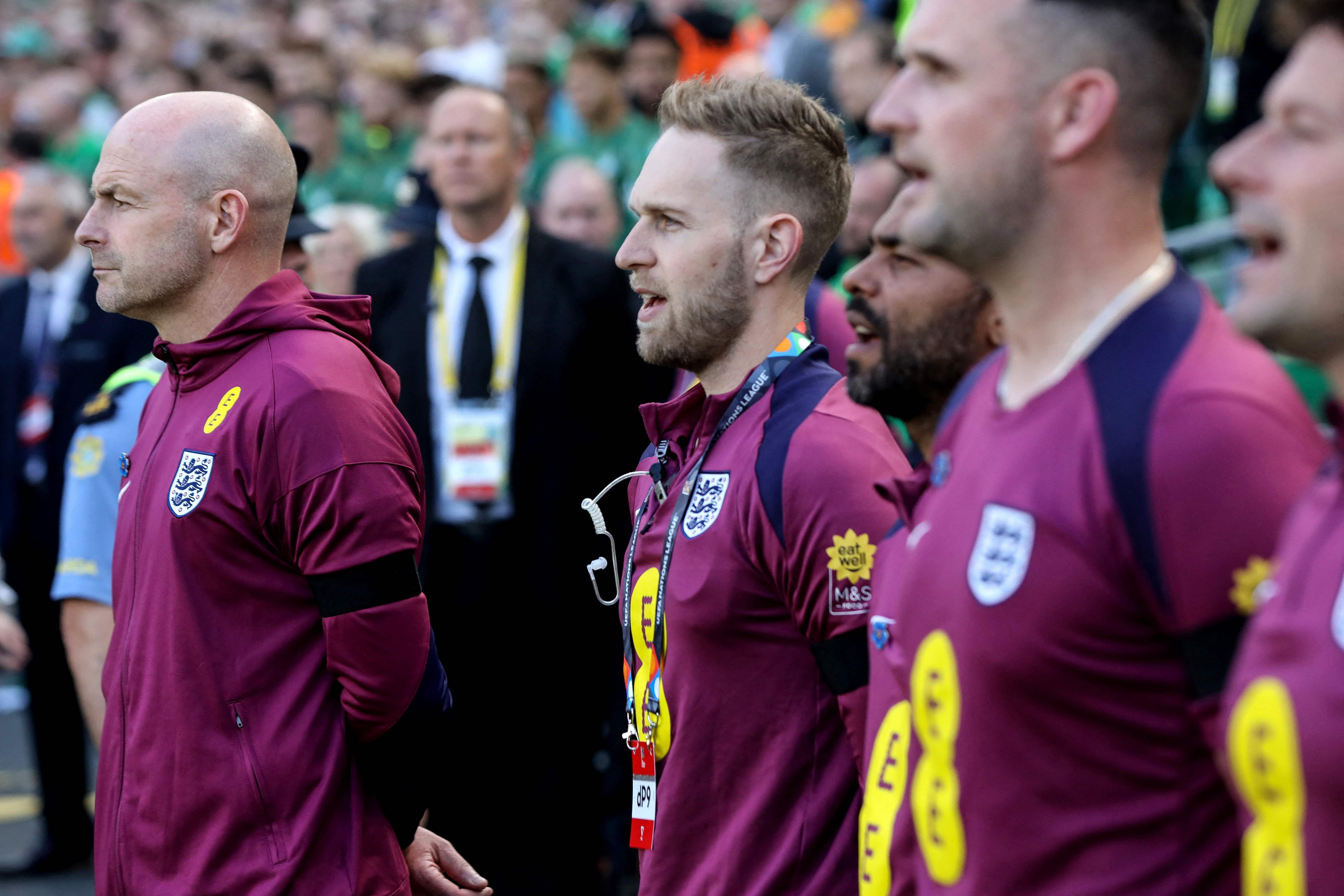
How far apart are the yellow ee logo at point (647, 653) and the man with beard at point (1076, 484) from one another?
81 centimetres

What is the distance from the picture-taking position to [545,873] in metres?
5.62

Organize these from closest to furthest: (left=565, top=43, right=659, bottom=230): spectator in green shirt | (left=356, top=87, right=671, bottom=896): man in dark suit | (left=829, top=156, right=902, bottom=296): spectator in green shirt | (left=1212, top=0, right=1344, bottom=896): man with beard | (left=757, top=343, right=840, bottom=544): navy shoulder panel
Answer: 1. (left=1212, top=0, right=1344, bottom=896): man with beard
2. (left=757, top=343, right=840, bottom=544): navy shoulder panel
3. (left=829, top=156, right=902, bottom=296): spectator in green shirt
4. (left=356, top=87, right=671, bottom=896): man in dark suit
5. (left=565, top=43, right=659, bottom=230): spectator in green shirt

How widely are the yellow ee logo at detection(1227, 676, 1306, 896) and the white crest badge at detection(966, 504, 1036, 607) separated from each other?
30 centimetres

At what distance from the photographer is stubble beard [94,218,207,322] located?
3.25 metres

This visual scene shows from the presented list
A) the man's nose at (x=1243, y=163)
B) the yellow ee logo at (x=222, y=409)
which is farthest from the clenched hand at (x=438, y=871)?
the man's nose at (x=1243, y=163)

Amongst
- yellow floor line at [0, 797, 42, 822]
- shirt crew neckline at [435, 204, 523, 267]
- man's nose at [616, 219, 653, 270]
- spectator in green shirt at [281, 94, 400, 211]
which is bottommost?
yellow floor line at [0, 797, 42, 822]

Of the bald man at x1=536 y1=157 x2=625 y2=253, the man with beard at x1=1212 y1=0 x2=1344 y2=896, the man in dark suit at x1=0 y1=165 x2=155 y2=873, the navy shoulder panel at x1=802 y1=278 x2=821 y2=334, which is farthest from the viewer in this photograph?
the bald man at x1=536 y1=157 x2=625 y2=253

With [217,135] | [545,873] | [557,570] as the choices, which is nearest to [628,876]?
[545,873]

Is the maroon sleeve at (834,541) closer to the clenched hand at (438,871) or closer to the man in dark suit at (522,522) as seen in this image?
the clenched hand at (438,871)

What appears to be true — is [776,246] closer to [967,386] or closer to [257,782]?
[967,386]

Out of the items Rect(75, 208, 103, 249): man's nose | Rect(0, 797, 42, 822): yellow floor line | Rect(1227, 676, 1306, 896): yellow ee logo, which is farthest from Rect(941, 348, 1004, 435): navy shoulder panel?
Rect(0, 797, 42, 822): yellow floor line

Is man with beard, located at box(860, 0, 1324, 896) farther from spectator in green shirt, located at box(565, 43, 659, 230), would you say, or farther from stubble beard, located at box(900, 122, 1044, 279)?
spectator in green shirt, located at box(565, 43, 659, 230)

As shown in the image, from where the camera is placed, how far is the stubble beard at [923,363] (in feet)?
8.44

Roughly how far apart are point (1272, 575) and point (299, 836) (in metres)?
2.03
